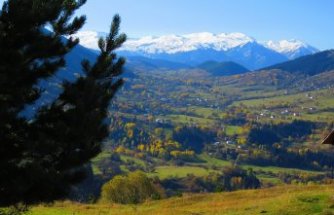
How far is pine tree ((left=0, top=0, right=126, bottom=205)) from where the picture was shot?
16828 millimetres

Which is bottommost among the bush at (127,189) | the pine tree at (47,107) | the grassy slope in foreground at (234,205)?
the bush at (127,189)

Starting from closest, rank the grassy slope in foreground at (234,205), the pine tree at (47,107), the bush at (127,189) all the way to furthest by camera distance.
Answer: the pine tree at (47,107)
the grassy slope in foreground at (234,205)
the bush at (127,189)

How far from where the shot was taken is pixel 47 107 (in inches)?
757

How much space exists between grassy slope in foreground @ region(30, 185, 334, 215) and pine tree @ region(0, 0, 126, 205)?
1955 cm

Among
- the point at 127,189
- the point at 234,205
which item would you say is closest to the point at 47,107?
the point at 234,205

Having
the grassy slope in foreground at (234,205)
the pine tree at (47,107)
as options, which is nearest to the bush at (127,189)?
the grassy slope in foreground at (234,205)

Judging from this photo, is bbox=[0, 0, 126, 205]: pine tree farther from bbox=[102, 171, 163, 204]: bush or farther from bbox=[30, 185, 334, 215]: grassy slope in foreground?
bbox=[102, 171, 163, 204]: bush

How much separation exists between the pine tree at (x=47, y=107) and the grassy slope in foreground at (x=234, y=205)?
1955cm

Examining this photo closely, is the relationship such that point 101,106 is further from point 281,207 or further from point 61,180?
point 281,207

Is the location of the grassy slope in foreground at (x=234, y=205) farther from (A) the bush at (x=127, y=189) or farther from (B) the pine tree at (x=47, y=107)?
(A) the bush at (x=127, y=189)

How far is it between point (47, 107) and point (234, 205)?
25.4 metres

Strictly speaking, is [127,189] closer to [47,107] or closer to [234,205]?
[234,205]

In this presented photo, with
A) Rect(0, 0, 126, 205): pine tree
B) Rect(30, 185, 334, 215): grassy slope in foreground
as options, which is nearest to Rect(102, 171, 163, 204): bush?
Rect(30, 185, 334, 215): grassy slope in foreground

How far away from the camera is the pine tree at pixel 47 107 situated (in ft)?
55.2
